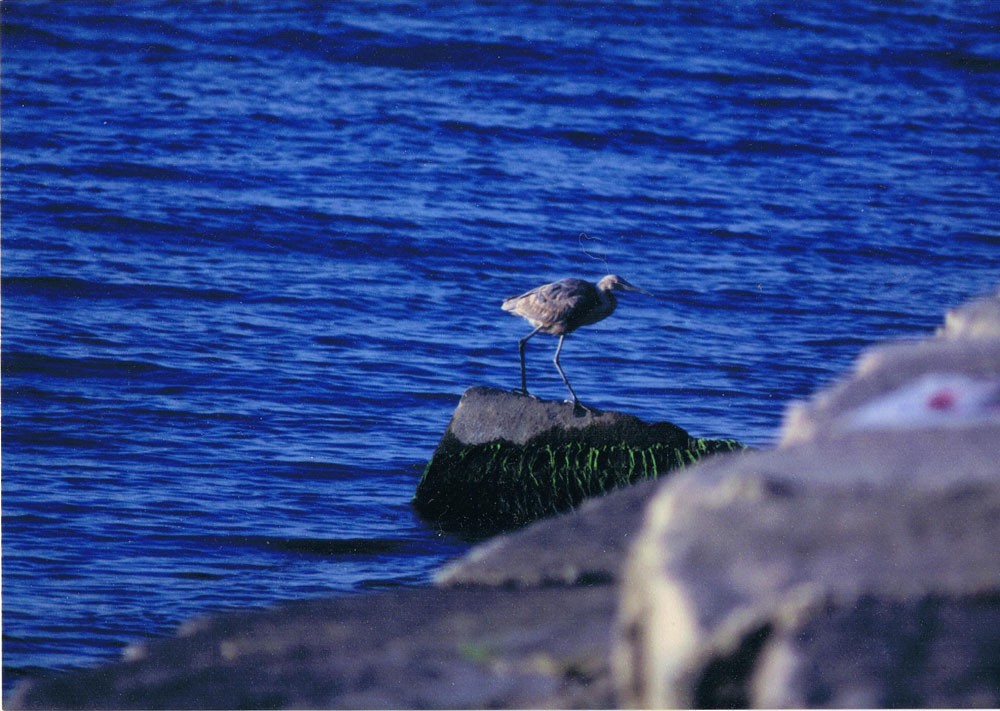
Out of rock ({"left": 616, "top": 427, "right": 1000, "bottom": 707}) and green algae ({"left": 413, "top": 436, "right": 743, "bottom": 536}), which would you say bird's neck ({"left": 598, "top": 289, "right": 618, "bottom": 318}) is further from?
rock ({"left": 616, "top": 427, "right": 1000, "bottom": 707})

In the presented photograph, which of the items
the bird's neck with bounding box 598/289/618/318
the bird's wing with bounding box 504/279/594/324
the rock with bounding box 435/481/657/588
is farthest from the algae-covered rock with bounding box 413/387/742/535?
the rock with bounding box 435/481/657/588

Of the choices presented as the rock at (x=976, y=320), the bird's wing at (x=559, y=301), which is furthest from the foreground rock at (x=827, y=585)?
the bird's wing at (x=559, y=301)

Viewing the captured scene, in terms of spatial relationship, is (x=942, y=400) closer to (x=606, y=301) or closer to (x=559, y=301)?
(x=559, y=301)

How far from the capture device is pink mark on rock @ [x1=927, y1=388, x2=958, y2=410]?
2.71 meters

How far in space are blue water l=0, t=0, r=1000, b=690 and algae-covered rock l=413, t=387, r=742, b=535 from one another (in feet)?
1.48

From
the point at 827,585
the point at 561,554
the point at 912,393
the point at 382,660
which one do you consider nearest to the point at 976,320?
the point at 912,393

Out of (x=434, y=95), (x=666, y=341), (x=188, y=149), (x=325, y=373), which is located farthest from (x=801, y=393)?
(x=188, y=149)

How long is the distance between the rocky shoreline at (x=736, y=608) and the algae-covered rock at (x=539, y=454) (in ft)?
14.5

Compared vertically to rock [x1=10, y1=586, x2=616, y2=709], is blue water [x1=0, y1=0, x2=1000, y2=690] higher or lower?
lower

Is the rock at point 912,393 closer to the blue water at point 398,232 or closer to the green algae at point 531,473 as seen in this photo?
the green algae at point 531,473

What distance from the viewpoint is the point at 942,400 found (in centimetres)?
273

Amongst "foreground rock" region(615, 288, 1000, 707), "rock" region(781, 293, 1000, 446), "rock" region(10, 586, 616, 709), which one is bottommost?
"rock" region(10, 586, 616, 709)

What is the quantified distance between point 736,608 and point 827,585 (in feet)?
0.54

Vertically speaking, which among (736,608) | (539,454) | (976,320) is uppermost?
(976,320)
